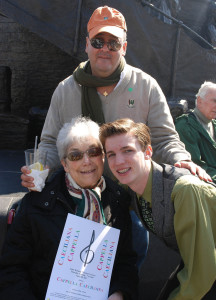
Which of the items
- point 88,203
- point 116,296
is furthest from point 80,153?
point 116,296

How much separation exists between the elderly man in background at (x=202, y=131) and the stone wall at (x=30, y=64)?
4.70 m

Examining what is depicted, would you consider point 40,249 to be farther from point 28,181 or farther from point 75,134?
point 75,134

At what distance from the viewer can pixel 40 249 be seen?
214 cm

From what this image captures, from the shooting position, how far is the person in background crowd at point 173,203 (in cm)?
180

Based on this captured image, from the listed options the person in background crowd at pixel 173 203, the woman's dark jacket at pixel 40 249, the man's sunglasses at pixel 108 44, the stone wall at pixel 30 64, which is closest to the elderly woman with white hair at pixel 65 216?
the woman's dark jacket at pixel 40 249

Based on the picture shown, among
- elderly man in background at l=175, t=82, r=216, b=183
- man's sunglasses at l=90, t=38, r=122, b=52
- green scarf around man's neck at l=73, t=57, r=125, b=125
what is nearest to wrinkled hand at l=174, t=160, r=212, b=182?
green scarf around man's neck at l=73, t=57, r=125, b=125

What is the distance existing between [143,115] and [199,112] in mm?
1473

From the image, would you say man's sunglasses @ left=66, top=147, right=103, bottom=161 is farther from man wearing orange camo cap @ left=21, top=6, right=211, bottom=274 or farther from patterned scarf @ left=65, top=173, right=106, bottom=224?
man wearing orange camo cap @ left=21, top=6, right=211, bottom=274

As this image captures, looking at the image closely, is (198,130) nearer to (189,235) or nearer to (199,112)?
(199,112)

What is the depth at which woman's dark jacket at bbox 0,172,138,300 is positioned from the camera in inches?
80.3

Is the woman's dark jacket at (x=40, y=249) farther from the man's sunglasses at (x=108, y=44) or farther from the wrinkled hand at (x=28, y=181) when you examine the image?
the man's sunglasses at (x=108, y=44)

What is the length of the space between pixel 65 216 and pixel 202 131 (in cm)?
230

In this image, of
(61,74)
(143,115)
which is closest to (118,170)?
(143,115)

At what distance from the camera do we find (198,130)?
394 centimetres
